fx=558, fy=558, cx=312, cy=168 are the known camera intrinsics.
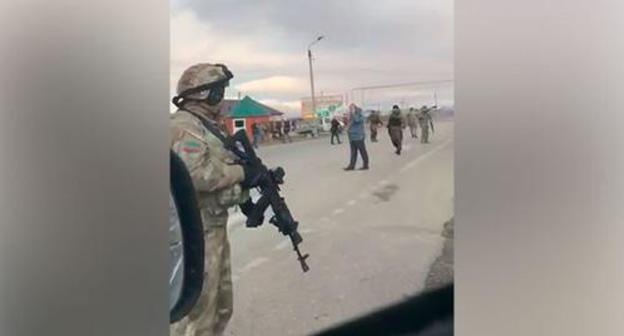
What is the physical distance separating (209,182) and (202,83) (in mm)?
329

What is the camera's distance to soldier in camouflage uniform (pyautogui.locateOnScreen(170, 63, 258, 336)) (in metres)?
1.83

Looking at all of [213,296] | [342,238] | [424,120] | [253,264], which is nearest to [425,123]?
[424,120]

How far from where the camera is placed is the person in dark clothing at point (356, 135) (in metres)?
1.70

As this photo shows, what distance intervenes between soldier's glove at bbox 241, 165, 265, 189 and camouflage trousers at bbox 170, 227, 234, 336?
16 centimetres

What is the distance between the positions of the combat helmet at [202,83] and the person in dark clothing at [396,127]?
55 centimetres

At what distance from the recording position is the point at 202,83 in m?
1.85

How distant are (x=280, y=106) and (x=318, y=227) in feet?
1.33

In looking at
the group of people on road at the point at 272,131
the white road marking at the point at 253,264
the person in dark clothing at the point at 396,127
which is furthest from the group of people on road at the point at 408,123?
the white road marking at the point at 253,264

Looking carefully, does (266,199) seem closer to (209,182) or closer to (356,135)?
(209,182)

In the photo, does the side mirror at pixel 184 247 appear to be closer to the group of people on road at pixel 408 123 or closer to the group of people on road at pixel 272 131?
the group of people on road at pixel 272 131
